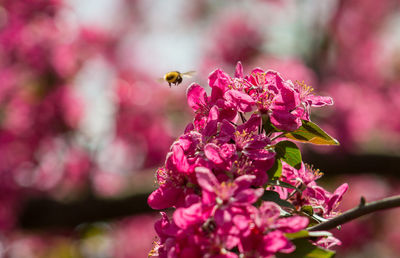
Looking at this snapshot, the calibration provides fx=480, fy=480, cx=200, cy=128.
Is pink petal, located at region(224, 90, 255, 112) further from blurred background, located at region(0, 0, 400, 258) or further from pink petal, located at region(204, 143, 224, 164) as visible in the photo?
blurred background, located at region(0, 0, 400, 258)

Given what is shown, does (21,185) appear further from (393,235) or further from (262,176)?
(393,235)

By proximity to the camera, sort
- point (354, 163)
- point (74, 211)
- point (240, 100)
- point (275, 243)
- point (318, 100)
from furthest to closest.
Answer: point (354, 163), point (74, 211), point (318, 100), point (240, 100), point (275, 243)

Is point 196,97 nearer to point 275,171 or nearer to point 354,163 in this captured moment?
point 275,171

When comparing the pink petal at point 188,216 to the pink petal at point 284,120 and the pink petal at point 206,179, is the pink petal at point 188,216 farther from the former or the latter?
the pink petal at point 284,120

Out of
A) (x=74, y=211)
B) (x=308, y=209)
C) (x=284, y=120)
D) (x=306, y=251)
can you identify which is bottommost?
(x=306, y=251)

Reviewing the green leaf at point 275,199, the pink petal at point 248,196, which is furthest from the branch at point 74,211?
the pink petal at point 248,196

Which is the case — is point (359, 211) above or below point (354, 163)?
below

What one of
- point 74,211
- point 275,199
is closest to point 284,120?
point 275,199
